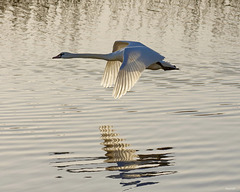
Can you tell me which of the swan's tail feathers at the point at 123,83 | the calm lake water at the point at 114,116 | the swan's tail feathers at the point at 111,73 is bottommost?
the calm lake water at the point at 114,116

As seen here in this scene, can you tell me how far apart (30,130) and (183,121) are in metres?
2.27

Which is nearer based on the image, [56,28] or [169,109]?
→ [169,109]

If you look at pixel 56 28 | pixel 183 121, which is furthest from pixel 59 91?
pixel 56 28

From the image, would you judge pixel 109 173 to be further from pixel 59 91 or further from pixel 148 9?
pixel 148 9

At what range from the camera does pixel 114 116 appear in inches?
424

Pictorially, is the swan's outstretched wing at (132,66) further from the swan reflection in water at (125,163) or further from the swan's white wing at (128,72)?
the swan reflection in water at (125,163)

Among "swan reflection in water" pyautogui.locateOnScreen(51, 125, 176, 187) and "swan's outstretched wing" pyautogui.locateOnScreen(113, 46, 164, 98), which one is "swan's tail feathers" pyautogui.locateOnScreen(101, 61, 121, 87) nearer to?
"swan's outstretched wing" pyautogui.locateOnScreen(113, 46, 164, 98)

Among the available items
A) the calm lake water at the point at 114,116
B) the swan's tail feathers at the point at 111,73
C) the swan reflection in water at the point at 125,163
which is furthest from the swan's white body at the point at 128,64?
the swan reflection in water at the point at 125,163

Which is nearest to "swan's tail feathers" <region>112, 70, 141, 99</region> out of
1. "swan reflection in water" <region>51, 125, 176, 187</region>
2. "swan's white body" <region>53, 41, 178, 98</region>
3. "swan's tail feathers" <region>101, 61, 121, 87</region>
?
"swan's white body" <region>53, 41, 178, 98</region>

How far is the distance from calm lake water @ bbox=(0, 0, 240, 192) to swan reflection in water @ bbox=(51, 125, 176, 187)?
0.01 metres

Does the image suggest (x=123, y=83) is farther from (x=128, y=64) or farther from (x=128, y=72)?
(x=128, y=64)

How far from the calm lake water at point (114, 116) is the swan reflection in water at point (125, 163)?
0.04 ft

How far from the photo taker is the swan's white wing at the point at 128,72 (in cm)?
948

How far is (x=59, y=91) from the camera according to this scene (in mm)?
12852
